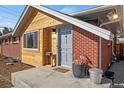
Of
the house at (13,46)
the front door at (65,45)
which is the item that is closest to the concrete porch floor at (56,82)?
the front door at (65,45)

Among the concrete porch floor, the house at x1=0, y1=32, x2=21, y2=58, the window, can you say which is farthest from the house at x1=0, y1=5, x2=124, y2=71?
the house at x1=0, y1=32, x2=21, y2=58

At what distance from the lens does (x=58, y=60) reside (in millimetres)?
8945

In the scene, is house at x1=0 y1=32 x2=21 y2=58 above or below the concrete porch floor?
above

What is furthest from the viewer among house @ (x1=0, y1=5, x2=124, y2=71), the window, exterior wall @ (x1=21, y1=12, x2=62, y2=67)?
the window

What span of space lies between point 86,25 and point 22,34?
7119 mm

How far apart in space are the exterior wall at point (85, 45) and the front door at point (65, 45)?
1.72ft

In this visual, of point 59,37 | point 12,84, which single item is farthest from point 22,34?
point 12,84

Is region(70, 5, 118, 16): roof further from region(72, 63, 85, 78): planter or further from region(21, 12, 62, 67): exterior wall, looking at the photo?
region(72, 63, 85, 78): planter

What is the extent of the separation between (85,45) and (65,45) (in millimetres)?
1450

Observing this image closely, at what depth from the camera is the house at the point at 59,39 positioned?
7.00 m

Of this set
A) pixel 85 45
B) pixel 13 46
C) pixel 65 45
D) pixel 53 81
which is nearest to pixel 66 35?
pixel 65 45

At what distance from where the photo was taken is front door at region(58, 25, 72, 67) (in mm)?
8297

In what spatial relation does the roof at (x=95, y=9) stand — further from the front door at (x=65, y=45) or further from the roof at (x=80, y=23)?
the front door at (x=65, y=45)
